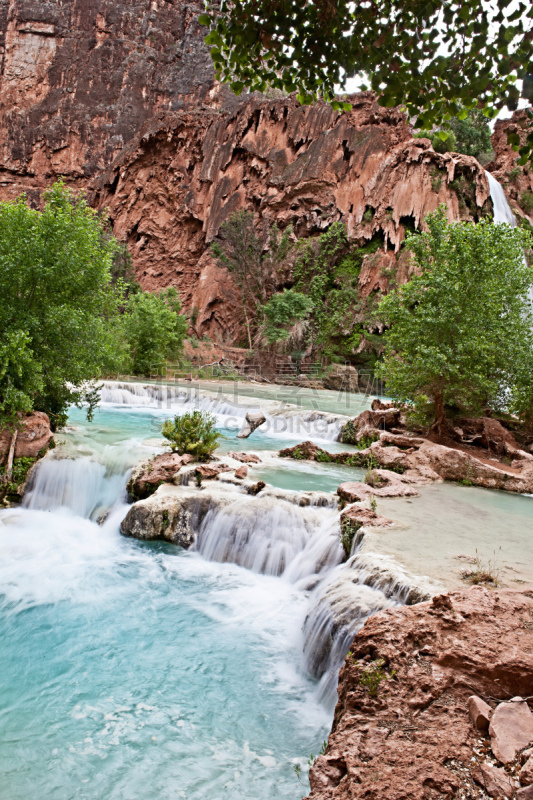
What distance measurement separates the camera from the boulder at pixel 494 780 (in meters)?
1.90

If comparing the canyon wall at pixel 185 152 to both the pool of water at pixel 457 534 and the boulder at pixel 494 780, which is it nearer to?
the pool of water at pixel 457 534

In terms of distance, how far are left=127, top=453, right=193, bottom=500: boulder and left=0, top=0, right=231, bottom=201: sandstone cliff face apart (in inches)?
1733

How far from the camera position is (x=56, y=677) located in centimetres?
438

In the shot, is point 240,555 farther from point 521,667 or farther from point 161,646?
point 521,667

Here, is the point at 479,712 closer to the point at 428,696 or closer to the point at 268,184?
the point at 428,696

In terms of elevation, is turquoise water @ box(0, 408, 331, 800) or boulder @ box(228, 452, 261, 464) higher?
boulder @ box(228, 452, 261, 464)

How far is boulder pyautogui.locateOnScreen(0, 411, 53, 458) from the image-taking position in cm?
883

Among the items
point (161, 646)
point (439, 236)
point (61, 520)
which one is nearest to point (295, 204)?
point (439, 236)

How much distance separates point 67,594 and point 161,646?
1693 millimetres

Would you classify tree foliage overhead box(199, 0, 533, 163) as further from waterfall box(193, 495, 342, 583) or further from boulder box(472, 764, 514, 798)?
waterfall box(193, 495, 342, 583)

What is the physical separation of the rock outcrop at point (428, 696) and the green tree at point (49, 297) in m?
7.29

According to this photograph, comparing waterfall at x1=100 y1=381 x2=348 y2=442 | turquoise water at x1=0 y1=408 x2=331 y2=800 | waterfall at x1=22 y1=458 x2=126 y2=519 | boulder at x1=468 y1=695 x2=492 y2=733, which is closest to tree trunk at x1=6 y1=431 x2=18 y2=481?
waterfall at x1=22 y1=458 x2=126 y2=519

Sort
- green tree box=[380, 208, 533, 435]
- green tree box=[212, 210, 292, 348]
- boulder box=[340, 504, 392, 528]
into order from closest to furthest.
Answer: boulder box=[340, 504, 392, 528]
green tree box=[380, 208, 533, 435]
green tree box=[212, 210, 292, 348]

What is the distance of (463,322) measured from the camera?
10203 mm
